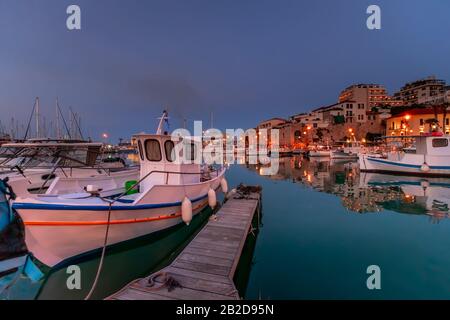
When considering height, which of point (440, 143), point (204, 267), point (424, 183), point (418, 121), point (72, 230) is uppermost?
point (418, 121)

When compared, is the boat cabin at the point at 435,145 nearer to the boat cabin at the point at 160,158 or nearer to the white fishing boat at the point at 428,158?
the white fishing boat at the point at 428,158

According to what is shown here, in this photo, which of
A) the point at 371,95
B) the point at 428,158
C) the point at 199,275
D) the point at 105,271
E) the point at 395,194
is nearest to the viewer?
the point at 199,275

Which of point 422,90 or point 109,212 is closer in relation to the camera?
point 109,212

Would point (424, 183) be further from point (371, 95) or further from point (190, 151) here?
point (371, 95)

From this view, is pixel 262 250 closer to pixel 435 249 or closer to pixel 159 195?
pixel 159 195

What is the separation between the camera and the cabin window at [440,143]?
24.2 m

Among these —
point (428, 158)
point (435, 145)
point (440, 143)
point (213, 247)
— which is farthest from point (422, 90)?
point (213, 247)

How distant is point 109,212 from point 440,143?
3039 centimetres

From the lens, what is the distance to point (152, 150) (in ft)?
34.5

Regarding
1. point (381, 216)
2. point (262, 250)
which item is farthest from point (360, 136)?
point (262, 250)

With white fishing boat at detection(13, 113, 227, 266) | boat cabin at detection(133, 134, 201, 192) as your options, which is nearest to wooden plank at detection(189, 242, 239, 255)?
white fishing boat at detection(13, 113, 227, 266)

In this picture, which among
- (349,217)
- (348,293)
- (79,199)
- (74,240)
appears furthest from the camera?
(349,217)
